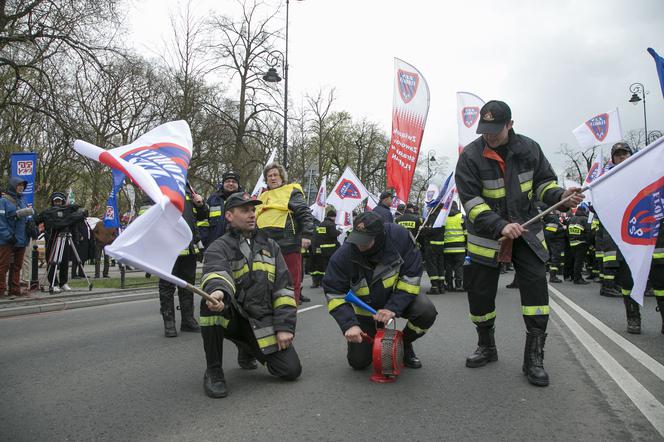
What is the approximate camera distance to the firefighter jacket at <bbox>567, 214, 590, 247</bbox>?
12688 mm

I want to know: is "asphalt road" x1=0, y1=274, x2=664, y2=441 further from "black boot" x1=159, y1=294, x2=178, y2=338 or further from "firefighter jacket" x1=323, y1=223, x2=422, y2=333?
"firefighter jacket" x1=323, y1=223, x2=422, y2=333

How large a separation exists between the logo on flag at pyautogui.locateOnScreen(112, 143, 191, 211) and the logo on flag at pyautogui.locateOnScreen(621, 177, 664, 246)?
3269 millimetres

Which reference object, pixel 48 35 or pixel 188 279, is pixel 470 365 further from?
pixel 48 35

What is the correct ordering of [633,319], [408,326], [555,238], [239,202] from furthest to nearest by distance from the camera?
[555,238] → [633,319] → [408,326] → [239,202]

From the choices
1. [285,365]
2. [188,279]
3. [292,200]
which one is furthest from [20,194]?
[285,365]

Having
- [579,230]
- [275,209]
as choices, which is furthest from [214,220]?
[579,230]

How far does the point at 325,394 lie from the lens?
3.68 m

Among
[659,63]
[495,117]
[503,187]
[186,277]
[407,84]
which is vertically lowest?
[186,277]

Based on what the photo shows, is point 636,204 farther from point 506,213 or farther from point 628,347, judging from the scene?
point 628,347

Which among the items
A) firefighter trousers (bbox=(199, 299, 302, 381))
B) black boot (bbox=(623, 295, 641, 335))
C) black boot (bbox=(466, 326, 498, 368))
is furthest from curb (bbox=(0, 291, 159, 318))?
black boot (bbox=(623, 295, 641, 335))

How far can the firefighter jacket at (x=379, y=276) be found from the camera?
4.04m

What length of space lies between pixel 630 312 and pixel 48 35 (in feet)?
46.1

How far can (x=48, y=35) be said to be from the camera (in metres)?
13.0

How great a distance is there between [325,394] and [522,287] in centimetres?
172
